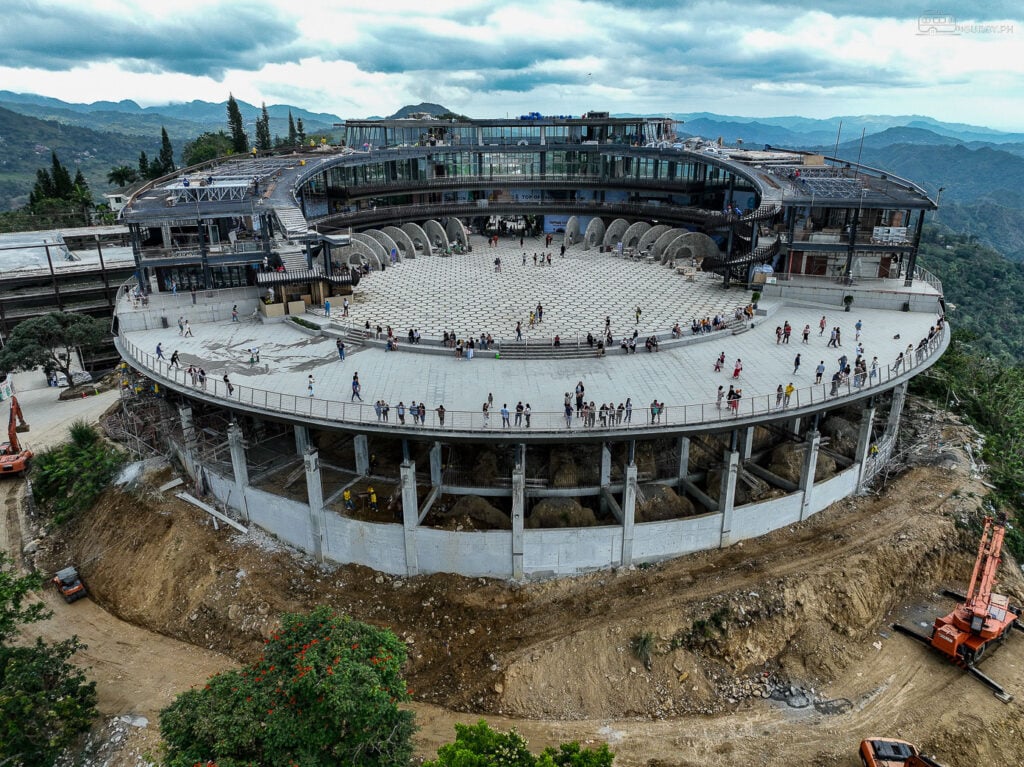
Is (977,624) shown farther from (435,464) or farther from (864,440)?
(435,464)

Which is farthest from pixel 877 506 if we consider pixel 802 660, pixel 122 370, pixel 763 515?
pixel 122 370

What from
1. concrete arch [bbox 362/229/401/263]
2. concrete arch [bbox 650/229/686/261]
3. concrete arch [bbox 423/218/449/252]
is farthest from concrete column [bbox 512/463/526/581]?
concrete arch [bbox 423/218/449/252]

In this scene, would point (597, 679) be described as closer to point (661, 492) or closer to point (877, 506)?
point (661, 492)

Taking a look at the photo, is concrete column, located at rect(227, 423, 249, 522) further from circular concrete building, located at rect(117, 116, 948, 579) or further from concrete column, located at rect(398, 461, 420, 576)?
concrete column, located at rect(398, 461, 420, 576)

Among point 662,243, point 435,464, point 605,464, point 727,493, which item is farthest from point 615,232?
point 435,464

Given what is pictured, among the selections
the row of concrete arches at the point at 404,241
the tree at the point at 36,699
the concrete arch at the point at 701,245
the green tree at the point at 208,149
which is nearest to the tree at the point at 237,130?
the green tree at the point at 208,149

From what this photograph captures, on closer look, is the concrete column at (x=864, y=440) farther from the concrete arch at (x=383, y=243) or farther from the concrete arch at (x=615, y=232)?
the concrete arch at (x=383, y=243)
